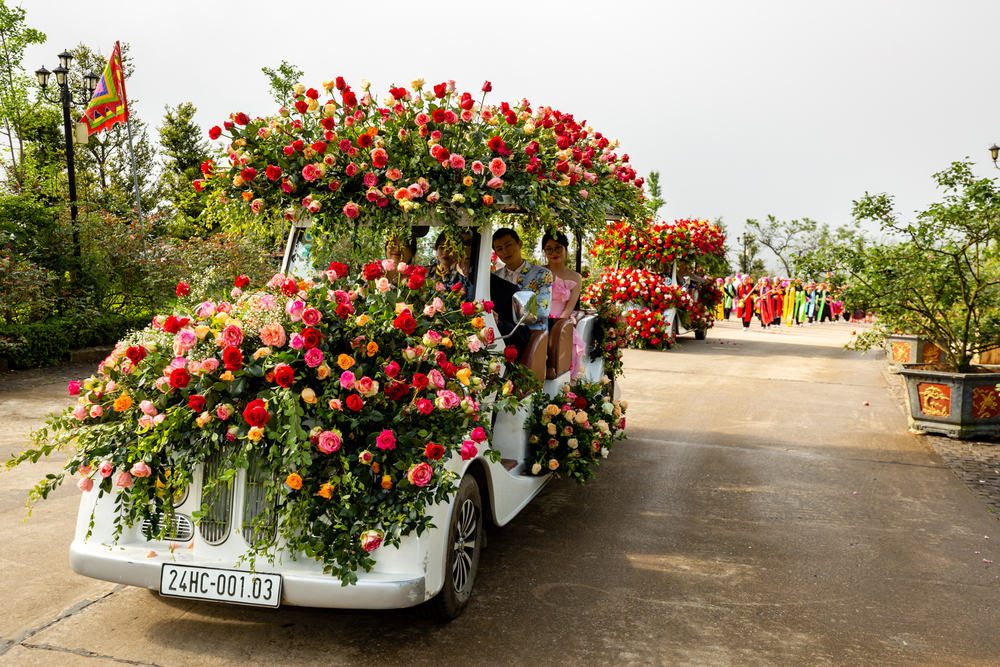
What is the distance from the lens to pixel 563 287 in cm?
621

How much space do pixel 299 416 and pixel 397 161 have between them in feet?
5.63

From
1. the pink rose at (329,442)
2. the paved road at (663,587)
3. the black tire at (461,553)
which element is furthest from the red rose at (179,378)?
the black tire at (461,553)

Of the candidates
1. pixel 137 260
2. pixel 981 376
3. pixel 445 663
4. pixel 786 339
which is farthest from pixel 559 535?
pixel 786 339

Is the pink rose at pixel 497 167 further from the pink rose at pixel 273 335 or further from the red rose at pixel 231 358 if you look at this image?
the red rose at pixel 231 358

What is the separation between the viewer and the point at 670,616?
12.7 ft

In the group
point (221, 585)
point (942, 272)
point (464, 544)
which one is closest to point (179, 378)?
point (221, 585)

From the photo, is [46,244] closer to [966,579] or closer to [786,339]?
[966,579]

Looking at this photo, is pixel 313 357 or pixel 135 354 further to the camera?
pixel 135 354

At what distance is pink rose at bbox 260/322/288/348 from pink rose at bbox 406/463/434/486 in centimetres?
83

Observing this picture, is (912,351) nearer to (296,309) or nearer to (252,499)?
(296,309)

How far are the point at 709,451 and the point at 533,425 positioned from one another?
10.9 feet

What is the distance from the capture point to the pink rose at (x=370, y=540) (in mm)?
3074

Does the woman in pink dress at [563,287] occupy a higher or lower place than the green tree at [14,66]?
lower

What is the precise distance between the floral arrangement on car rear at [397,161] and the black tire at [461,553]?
1528 mm
